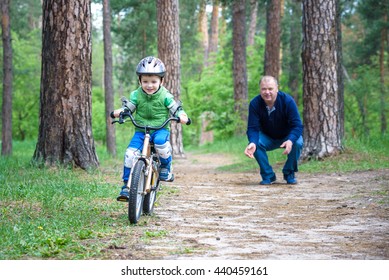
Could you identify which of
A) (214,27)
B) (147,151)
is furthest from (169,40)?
(214,27)

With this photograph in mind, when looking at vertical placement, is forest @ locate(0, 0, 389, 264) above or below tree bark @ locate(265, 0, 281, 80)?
below

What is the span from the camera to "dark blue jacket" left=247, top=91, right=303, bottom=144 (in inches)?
416

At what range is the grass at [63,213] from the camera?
17.6ft

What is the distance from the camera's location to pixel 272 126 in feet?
35.6

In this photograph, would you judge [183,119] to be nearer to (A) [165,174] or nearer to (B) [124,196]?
(A) [165,174]

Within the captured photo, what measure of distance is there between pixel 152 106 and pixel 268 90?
138 inches

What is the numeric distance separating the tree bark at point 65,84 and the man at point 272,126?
120 inches

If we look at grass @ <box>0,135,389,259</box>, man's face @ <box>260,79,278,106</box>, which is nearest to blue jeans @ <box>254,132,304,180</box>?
man's face @ <box>260,79,278,106</box>

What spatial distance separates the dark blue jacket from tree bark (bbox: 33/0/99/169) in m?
3.00

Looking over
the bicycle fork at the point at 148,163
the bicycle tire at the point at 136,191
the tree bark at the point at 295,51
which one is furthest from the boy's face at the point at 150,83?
the tree bark at the point at 295,51

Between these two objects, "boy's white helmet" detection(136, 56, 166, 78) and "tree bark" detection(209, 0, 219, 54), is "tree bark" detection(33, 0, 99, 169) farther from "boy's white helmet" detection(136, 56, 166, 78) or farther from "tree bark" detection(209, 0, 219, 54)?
"tree bark" detection(209, 0, 219, 54)

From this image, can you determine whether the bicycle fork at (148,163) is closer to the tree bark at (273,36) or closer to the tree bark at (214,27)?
the tree bark at (273,36)
